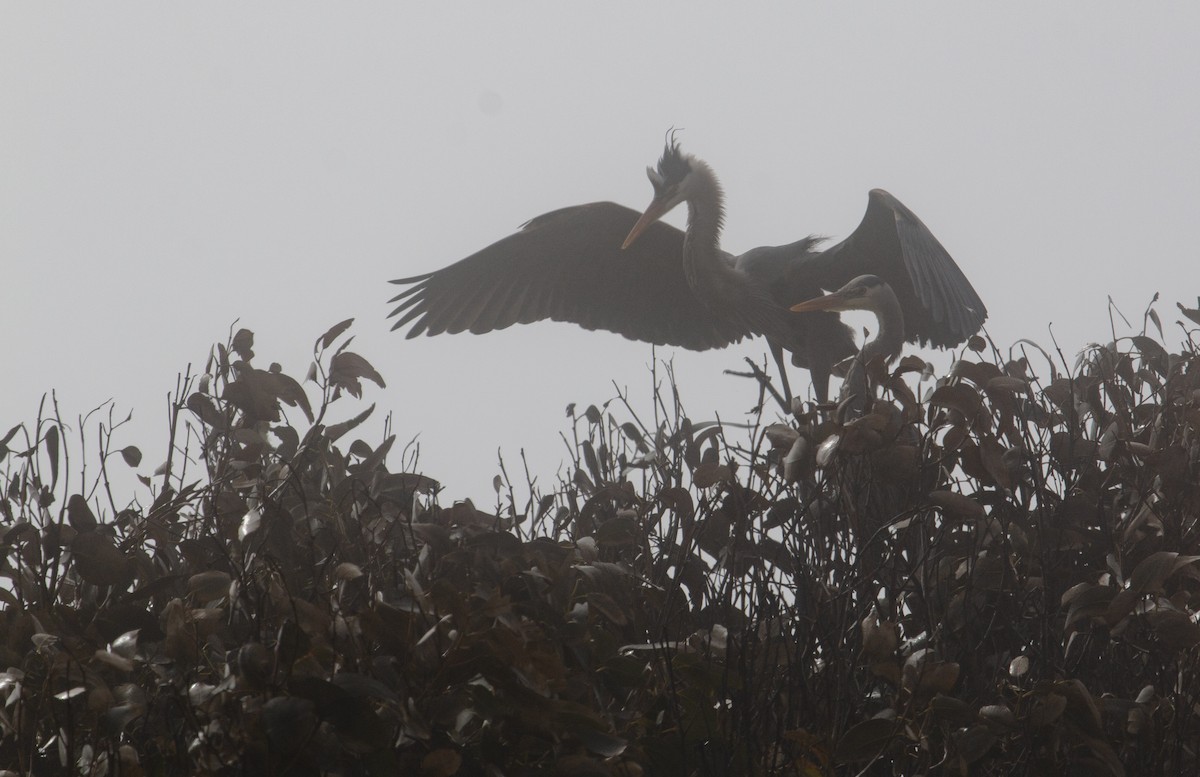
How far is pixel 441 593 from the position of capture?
1.52 meters

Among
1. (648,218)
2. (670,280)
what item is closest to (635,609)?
(648,218)

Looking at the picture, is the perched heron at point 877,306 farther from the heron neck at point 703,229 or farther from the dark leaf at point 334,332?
the dark leaf at point 334,332

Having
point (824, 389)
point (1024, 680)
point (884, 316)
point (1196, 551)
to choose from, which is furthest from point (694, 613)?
point (824, 389)

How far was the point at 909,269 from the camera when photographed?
17.3 feet

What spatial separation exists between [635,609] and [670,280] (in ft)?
17.4

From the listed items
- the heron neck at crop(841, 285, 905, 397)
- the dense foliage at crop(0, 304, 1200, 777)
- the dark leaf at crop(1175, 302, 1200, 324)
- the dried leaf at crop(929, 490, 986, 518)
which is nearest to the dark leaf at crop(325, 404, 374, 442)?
the dense foliage at crop(0, 304, 1200, 777)

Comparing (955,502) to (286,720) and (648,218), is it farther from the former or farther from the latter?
(648,218)

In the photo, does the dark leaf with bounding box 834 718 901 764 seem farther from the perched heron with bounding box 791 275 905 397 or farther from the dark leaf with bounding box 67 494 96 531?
the perched heron with bounding box 791 275 905 397

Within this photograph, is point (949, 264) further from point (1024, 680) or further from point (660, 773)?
point (660, 773)

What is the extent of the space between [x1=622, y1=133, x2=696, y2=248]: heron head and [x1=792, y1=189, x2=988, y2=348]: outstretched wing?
2.79 feet

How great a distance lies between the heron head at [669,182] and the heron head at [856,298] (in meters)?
1.65

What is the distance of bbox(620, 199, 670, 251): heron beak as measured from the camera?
6617mm

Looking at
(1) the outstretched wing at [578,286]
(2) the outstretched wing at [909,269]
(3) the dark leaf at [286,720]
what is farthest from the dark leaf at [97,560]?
(1) the outstretched wing at [578,286]

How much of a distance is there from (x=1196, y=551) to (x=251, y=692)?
1899mm
